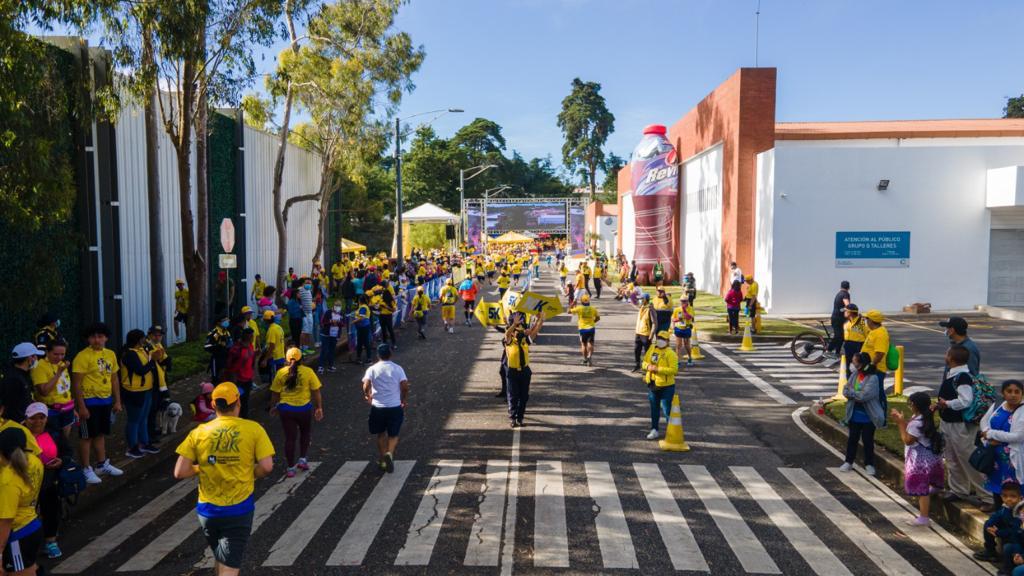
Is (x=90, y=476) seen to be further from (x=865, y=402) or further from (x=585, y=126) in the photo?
(x=585, y=126)

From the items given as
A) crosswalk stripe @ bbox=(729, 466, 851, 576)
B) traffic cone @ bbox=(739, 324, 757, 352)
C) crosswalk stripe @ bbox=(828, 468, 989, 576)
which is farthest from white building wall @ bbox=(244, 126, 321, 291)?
crosswalk stripe @ bbox=(828, 468, 989, 576)

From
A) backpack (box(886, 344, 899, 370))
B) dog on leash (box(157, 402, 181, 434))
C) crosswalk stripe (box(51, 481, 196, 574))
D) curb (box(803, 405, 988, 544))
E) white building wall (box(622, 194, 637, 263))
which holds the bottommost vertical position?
crosswalk stripe (box(51, 481, 196, 574))

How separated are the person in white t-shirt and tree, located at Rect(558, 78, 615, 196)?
3704 inches

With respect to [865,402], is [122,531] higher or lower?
lower

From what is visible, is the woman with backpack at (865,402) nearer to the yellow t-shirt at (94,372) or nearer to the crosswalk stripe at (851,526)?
the crosswalk stripe at (851,526)

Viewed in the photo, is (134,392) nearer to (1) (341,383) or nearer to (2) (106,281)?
(1) (341,383)

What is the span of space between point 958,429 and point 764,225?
20.9 meters

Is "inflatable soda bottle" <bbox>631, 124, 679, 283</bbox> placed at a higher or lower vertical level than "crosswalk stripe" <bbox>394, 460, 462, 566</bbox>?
higher

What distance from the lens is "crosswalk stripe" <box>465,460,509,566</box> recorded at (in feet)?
21.6

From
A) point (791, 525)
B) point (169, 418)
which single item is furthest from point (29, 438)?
point (791, 525)

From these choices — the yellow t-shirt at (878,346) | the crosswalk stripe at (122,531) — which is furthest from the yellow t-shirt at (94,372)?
the yellow t-shirt at (878,346)

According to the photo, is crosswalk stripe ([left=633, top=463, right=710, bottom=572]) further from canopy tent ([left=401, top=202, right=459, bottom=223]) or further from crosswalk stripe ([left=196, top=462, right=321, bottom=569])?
canopy tent ([left=401, top=202, right=459, bottom=223])

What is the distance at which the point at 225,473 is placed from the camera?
5320 mm

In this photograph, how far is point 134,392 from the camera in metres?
9.13
